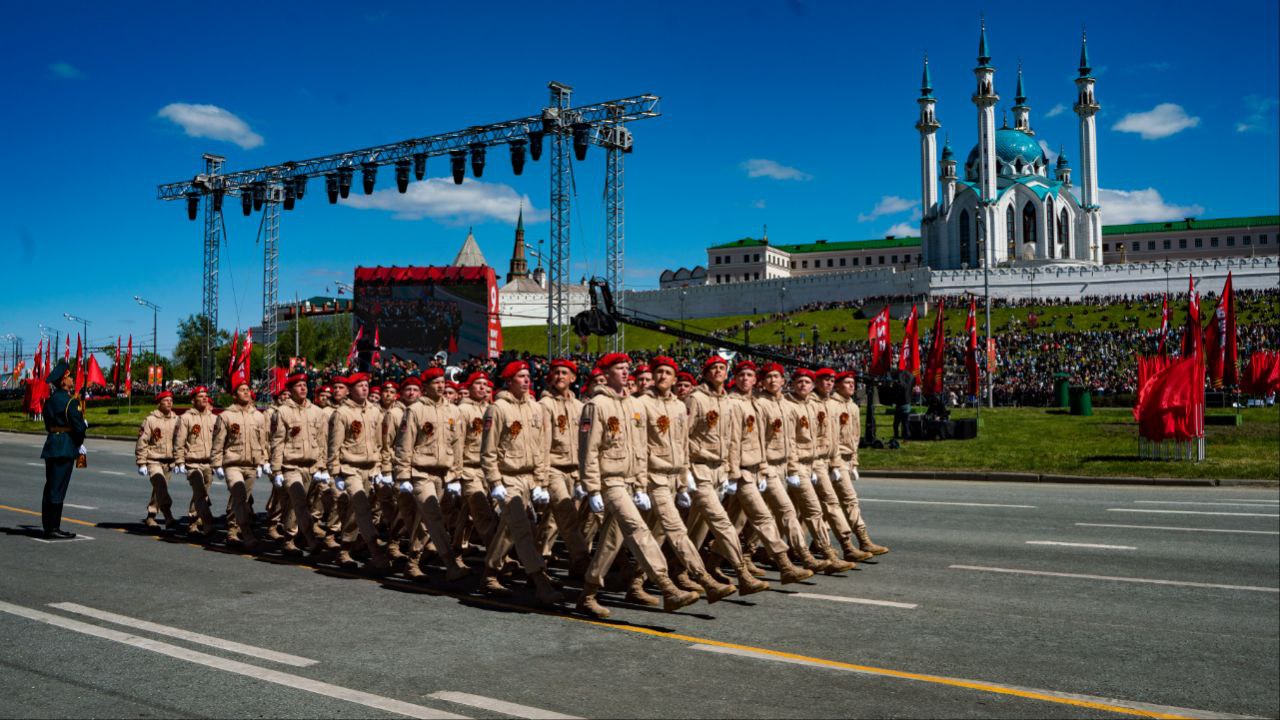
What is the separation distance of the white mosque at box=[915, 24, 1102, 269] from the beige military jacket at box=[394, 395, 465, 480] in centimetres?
9458

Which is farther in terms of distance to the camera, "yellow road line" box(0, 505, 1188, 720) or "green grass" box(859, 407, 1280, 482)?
"green grass" box(859, 407, 1280, 482)

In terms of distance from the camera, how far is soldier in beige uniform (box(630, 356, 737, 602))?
8.23 metres

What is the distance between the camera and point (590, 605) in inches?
312

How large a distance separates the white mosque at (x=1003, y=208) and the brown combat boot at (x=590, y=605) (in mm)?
95804

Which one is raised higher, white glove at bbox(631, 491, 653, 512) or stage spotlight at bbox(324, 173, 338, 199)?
stage spotlight at bbox(324, 173, 338, 199)

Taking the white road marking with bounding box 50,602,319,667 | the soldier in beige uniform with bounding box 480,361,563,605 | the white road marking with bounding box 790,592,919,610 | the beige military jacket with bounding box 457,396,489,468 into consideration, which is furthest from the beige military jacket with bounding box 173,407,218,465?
the white road marking with bounding box 790,592,919,610

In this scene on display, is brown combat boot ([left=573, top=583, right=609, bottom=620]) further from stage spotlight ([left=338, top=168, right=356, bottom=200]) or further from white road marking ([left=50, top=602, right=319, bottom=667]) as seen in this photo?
stage spotlight ([left=338, top=168, right=356, bottom=200])

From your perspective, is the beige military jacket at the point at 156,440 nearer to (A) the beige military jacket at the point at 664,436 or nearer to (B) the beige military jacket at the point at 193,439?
(B) the beige military jacket at the point at 193,439

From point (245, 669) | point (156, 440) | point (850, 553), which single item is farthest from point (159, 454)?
point (850, 553)

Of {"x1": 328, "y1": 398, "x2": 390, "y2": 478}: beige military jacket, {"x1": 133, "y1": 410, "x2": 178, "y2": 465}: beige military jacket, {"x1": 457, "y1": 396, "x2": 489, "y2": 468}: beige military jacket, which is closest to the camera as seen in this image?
{"x1": 457, "y1": 396, "x2": 489, "y2": 468}: beige military jacket

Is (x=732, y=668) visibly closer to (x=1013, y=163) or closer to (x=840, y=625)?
(x=840, y=625)

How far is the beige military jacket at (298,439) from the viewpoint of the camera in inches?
445

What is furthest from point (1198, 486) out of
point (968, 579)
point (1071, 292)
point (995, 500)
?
point (1071, 292)

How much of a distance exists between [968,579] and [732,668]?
4037mm
